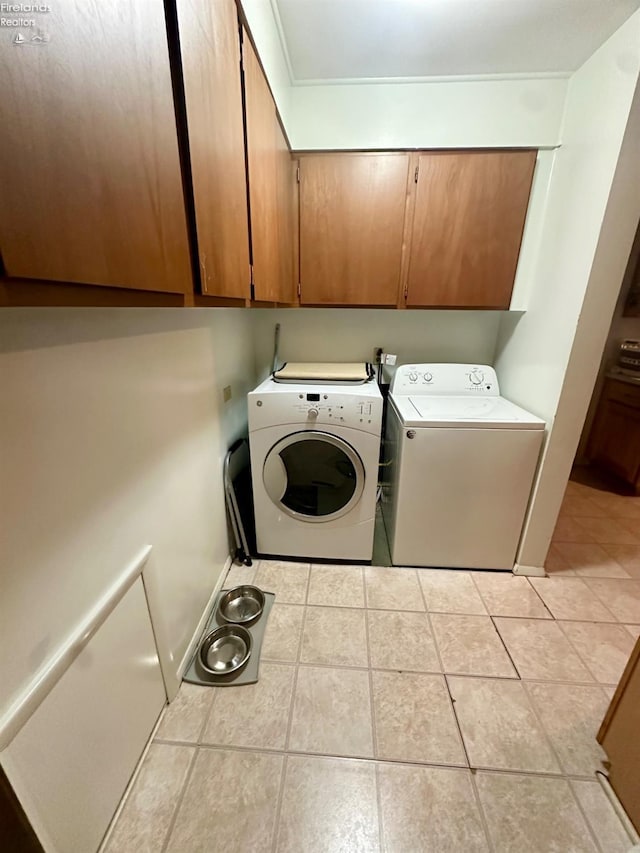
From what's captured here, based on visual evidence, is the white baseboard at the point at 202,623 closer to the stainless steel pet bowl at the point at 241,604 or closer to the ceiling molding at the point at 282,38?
the stainless steel pet bowl at the point at 241,604

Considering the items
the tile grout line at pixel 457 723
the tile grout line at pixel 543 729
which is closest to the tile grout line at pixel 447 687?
the tile grout line at pixel 457 723

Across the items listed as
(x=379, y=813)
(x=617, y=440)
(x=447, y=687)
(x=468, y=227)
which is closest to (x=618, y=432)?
(x=617, y=440)

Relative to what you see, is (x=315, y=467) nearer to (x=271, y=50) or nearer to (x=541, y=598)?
(x=541, y=598)

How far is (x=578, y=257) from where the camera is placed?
1472 mm

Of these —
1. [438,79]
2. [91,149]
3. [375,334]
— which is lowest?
[375,334]

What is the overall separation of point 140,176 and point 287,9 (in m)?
1.51

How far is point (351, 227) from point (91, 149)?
1682 mm

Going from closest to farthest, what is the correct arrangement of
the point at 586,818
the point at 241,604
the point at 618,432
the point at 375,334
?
the point at 586,818
the point at 241,604
the point at 375,334
the point at 618,432

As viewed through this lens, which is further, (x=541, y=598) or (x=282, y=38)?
(x=541, y=598)

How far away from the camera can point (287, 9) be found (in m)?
1.34

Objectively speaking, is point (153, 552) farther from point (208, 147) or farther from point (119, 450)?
point (208, 147)

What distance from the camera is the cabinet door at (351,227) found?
1784 millimetres

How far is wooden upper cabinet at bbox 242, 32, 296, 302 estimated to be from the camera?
1.12 m

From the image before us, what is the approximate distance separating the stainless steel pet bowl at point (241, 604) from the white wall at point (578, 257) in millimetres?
1453
